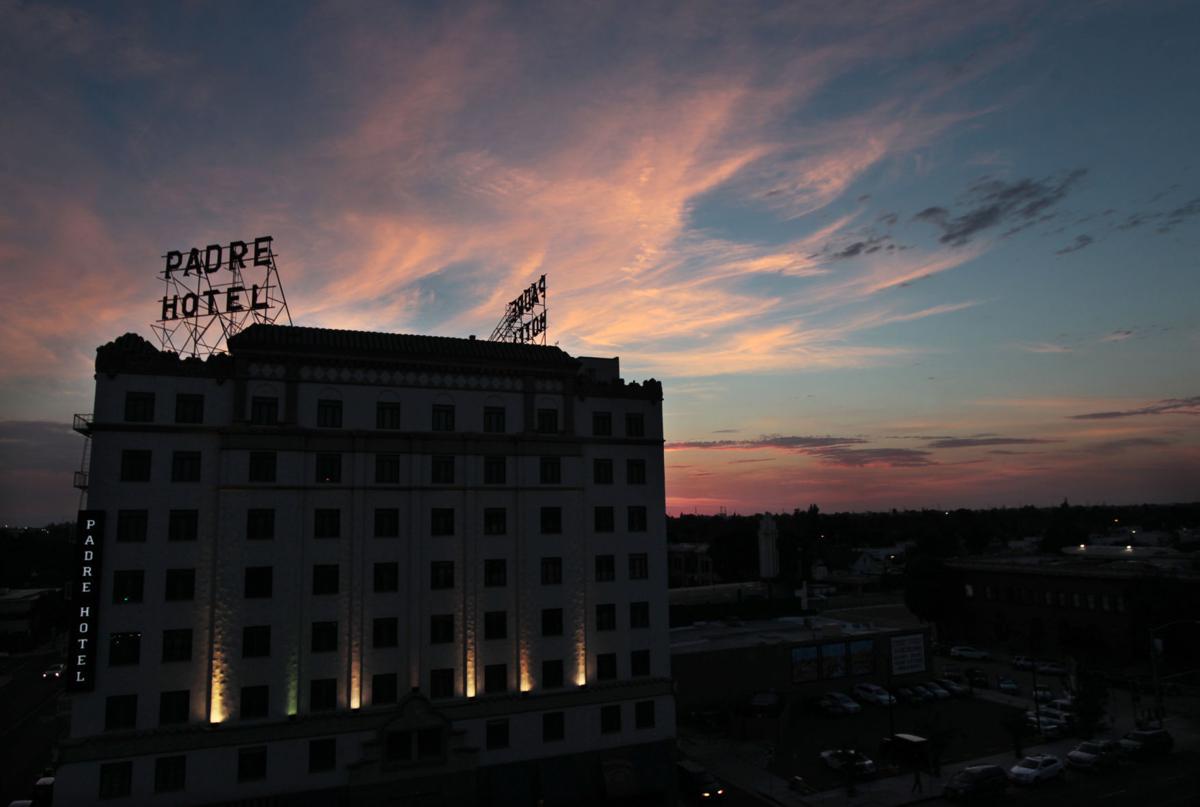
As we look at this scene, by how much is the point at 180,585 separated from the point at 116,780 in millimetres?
10146

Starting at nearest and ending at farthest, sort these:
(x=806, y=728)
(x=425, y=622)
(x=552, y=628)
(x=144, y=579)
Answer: (x=144, y=579)
(x=425, y=622)
(x=552, y=628)
(x=806, y=728)

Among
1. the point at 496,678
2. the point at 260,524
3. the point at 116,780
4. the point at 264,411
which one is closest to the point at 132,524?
the point at 260,524

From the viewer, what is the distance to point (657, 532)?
174ft

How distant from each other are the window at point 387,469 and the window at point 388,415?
6.36ft

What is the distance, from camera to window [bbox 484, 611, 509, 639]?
46938 millimetres

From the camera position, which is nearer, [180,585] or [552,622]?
[180,585]

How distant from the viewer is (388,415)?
4688 cm

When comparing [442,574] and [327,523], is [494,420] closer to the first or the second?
[442,574]

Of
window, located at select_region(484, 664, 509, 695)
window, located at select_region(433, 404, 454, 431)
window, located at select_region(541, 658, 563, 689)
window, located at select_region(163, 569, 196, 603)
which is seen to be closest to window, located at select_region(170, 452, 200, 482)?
window, located at select_region(163, 569, 196, 603)

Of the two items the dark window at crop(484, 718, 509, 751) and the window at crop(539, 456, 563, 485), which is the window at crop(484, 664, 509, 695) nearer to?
the dark window at crop(484, 718, 509, 751)

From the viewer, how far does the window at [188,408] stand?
42.6m

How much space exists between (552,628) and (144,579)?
79.3 feet

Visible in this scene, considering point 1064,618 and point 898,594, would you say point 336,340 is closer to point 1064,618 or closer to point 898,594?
point 1064,618

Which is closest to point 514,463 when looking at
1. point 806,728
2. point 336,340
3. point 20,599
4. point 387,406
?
point 387,406
